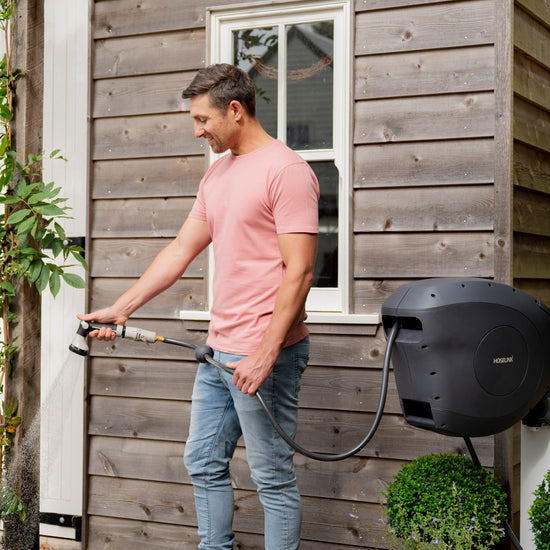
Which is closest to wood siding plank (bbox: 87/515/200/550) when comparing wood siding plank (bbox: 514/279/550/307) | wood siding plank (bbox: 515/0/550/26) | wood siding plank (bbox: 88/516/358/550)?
wood siding plank (bbox: 88/516/358/550)

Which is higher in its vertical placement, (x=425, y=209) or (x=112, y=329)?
(x=425, y=209)

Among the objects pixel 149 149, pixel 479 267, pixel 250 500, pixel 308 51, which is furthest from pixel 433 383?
pixel 149 149

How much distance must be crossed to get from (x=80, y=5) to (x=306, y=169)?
1938 millimetres

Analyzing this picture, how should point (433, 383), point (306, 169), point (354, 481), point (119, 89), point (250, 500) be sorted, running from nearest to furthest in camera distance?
point (433, 383)
point (306, 169)
point (354, 481)
point (250, 500)
point (119, 89)

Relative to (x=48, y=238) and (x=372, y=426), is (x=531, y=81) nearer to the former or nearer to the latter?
(x=372, y=426)

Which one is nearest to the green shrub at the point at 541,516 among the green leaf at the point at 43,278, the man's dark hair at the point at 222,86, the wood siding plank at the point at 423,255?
the wood siding plank at the point at 423,255

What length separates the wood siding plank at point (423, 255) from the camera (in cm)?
290

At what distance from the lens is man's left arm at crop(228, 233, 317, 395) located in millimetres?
2277

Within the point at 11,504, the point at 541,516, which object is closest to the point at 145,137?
the point at 11,504

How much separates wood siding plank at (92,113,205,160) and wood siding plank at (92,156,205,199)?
3cm

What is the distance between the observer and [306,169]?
93.9 inches

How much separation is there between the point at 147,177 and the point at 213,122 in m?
1.10

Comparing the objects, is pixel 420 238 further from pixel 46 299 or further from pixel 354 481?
pixel 46 299

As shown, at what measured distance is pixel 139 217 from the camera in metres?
3.52
